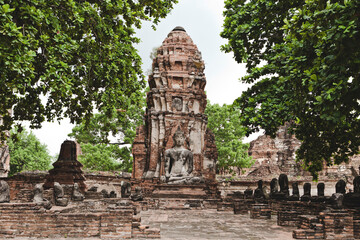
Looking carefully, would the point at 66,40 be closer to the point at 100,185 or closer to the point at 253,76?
the point at 253,76

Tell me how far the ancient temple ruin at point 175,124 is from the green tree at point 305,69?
5.82 m

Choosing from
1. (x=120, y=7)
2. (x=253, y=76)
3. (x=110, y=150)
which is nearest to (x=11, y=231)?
(x=120, y=7)

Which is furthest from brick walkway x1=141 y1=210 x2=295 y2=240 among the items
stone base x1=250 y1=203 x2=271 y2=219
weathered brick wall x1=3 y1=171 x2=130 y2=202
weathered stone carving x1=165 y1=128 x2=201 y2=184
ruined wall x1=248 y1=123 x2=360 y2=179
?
ruined wall x1=248 y1=123 x2=360 y2=179

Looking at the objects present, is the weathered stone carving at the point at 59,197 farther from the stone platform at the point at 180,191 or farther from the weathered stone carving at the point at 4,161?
the weathered stone carving at the point at 4,161

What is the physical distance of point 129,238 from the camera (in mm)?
6660

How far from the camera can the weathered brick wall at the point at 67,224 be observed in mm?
6734

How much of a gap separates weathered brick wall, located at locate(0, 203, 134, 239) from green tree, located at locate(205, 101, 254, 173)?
2121cm

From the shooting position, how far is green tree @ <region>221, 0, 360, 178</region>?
535cm

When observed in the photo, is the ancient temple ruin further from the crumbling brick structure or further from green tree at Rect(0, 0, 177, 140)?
green tree at Rect(0, 0, 177, 140)

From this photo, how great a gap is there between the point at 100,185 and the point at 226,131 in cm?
1132

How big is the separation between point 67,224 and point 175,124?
1053 cm

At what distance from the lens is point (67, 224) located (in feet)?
22.6

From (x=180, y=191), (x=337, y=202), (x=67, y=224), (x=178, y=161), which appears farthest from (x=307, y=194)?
(x=67, y=224)

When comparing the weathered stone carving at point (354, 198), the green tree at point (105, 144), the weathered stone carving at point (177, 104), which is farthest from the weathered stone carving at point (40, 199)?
the green tree at point (105, 144)
